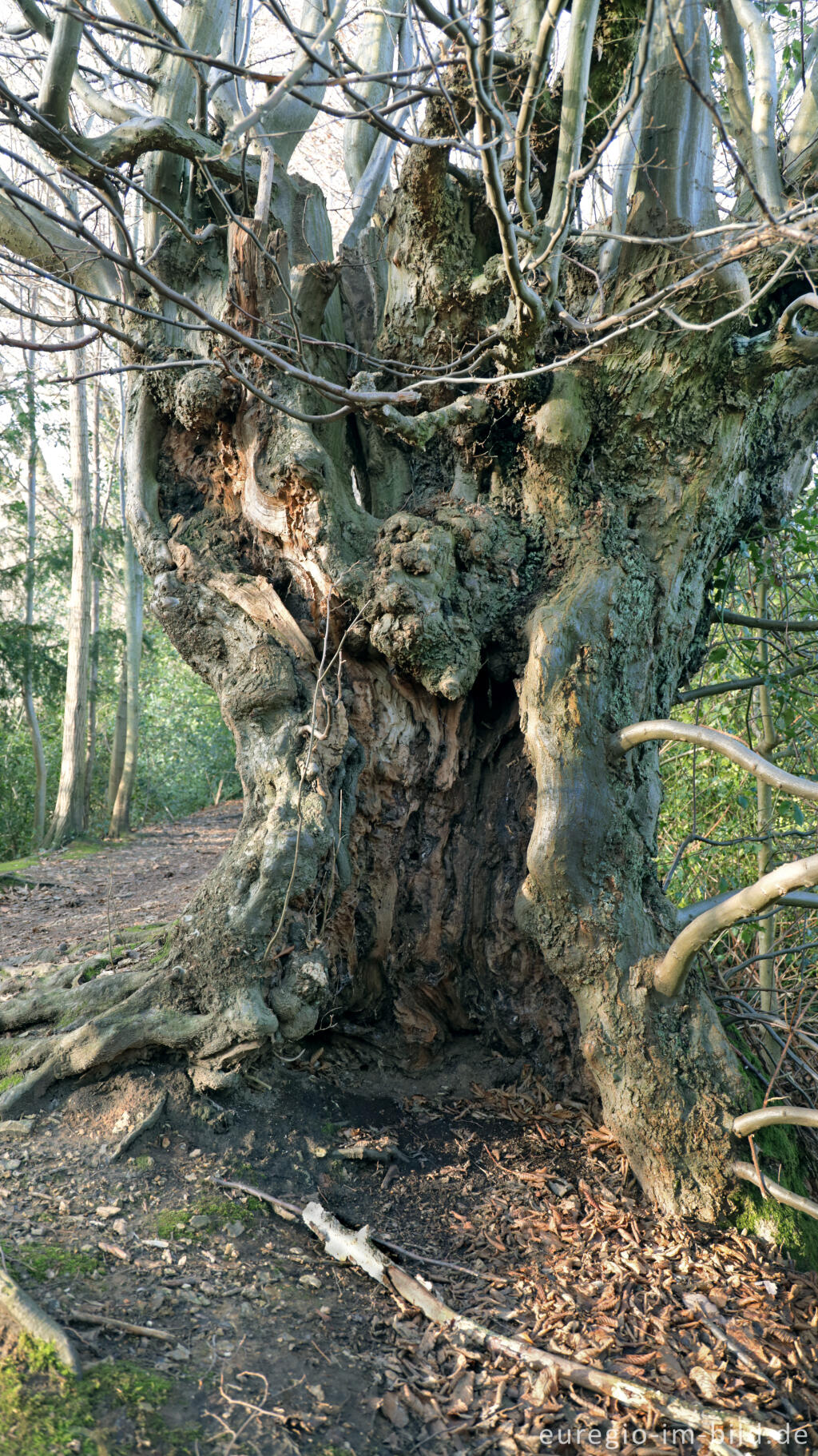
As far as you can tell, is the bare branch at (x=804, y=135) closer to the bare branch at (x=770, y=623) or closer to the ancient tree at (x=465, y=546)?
the ancient tree at (x=465, y=546)

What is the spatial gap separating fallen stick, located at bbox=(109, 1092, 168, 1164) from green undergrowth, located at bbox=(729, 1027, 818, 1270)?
83.4 inches

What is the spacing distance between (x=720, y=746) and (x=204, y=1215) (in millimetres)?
2351

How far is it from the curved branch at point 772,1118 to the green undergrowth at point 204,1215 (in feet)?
5.60

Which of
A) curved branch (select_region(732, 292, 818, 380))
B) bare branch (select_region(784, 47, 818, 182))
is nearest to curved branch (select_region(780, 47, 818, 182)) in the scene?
bare branch (select_region(784, 47, 818, 182))

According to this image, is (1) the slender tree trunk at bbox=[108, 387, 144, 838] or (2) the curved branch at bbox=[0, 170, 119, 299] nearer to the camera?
(2) the curved branch at bbox=[0, 170, 119, 299]

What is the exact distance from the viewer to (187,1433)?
77.0 inches

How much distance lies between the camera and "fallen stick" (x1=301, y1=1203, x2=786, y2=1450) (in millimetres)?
2230

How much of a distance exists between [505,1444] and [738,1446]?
24.5 inches

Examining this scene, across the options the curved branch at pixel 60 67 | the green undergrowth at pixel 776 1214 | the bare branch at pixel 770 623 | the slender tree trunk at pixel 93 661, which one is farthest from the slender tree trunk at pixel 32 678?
the green undergrowth at pixel 776 1214

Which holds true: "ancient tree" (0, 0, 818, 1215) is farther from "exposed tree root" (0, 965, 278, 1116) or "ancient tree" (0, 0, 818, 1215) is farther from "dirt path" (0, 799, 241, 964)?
"dirt path" (0, 799, 241, 964)

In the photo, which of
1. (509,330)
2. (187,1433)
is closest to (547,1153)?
(187,1433)

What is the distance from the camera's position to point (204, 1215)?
8.96 ft

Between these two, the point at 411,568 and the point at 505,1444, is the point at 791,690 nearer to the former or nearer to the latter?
the point at 411,568

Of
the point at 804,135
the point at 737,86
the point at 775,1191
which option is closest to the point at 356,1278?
the point at 775,1191
